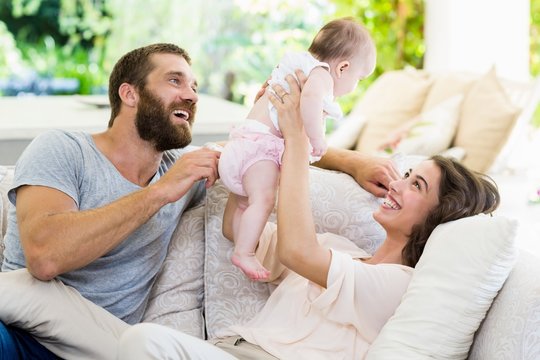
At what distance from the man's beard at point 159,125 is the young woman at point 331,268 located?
345 millimetres

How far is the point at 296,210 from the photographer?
1.94m

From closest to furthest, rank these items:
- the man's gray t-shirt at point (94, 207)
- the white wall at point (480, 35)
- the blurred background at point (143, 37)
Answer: the man's gray t-shirt at point (94, 207)
the white wall at point (480, 35)
the blurred background at point (143, 37)

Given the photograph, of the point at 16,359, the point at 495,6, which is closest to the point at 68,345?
the point at 16,359

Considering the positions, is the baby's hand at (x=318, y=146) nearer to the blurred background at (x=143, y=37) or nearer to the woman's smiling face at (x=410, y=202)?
the woman's smiling face at (x=410, y=202)

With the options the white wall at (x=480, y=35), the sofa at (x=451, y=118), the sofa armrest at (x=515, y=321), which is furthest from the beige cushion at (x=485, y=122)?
the sofa armrest at (x=515, y=321)

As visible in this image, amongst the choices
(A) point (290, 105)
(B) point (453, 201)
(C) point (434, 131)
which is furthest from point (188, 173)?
(C) point (434, 131)

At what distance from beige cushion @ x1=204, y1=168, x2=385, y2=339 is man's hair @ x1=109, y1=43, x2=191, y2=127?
353 millimetres

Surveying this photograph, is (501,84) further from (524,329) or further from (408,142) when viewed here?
(524,329)

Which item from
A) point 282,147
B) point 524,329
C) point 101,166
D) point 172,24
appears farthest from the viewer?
point 172,24

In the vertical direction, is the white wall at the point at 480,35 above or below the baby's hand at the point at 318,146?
below

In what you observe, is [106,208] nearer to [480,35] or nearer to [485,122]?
[485,122]

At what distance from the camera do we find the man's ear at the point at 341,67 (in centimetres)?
208

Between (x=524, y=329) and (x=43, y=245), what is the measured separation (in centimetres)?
105

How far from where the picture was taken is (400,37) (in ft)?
19.9
